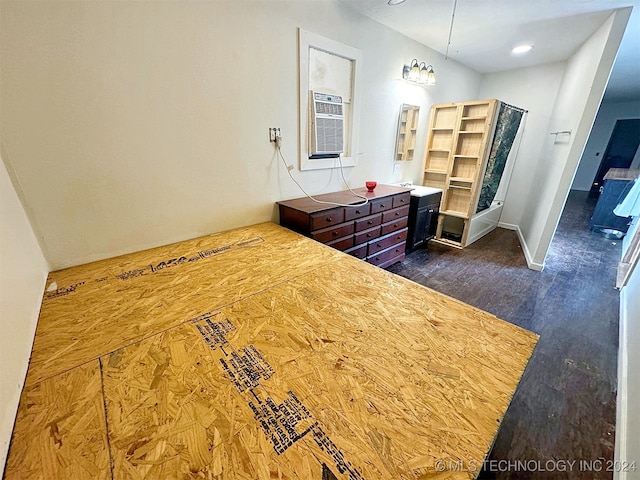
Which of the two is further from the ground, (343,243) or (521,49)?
(521,49)

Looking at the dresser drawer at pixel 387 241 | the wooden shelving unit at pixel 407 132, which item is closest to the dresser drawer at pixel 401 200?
the dresser drawer at pixel 387 241

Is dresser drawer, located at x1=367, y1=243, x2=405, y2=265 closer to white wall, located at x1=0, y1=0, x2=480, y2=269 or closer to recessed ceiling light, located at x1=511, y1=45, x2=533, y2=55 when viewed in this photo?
white wall, located at x1=0, y1=0, x2=480, y2=269

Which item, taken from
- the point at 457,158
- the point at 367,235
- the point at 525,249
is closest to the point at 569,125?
the point at 457,158

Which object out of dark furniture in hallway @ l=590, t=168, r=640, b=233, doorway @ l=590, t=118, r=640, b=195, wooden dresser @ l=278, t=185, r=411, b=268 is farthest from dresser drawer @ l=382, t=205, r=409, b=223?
doorway @ l=590, t=118, r=640, b=195

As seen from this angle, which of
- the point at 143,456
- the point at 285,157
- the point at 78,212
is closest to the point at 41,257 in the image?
the point at 78,212

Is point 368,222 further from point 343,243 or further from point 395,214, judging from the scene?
point 395,214

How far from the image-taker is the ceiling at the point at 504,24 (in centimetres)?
233

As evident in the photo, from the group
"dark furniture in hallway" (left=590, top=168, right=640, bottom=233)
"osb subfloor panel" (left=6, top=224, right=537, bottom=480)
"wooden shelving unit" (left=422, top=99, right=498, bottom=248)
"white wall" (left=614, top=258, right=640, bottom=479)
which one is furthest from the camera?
"dark furniture in hallway" (left=590, top=168, right=640, bottom=233)

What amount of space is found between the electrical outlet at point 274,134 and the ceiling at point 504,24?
4.48ft

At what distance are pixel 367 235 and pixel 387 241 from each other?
402mm

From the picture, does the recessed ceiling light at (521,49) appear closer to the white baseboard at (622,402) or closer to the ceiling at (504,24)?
the ceiling at (504,24)

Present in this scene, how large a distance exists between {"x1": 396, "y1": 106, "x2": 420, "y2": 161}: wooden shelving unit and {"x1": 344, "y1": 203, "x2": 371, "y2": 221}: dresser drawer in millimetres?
1456

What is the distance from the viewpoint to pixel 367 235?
106 inches

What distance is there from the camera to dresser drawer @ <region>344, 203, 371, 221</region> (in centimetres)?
241
